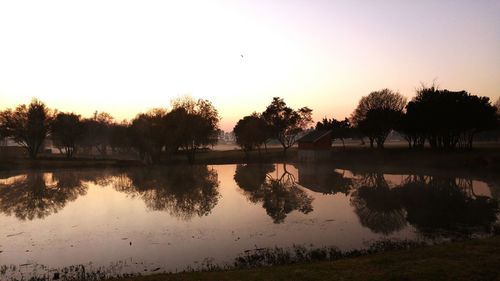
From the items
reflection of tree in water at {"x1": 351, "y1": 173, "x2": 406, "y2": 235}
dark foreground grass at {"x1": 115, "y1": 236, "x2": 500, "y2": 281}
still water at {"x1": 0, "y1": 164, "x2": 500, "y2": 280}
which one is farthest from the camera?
reflection of tree in water at {"x1": 351, "y1": 173, "x2": 406, "y2": 235}

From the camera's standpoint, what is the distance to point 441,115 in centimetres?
6450

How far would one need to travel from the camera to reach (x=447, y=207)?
90.8ft

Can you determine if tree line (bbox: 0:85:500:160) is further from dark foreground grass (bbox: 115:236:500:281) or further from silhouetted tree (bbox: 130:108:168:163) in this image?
dark foreground grass (bbox: 115:236:500:281)

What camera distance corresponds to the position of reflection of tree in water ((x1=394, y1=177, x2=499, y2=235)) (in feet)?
71.1

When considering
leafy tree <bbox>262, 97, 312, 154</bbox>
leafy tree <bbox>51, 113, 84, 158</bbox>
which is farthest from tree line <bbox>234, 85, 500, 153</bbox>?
leafy tree <bbox>51, 113, 84, 158</bbox>

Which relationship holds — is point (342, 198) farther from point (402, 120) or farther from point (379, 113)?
point (379, 113)

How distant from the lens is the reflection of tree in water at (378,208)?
22567 millimetres

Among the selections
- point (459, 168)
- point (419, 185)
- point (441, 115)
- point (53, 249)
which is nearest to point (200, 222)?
point (53, 249)

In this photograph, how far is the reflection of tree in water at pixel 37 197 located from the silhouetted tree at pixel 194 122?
3500 centimetres

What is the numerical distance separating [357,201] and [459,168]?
32.7 metres

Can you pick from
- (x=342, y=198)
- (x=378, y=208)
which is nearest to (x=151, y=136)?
(x=342, y=198)

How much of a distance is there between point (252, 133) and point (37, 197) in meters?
62.5

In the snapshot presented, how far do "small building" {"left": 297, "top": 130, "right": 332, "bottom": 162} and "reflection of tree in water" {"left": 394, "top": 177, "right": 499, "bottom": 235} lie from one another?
41.0 m

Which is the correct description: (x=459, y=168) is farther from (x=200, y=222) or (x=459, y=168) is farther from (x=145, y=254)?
(x=145, y=254)
